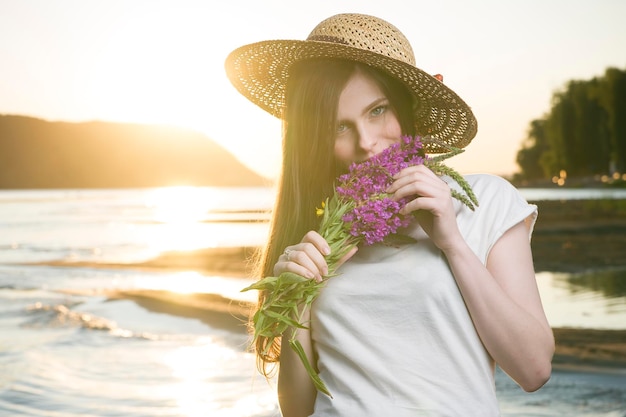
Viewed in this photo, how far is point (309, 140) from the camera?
2391 millimetres

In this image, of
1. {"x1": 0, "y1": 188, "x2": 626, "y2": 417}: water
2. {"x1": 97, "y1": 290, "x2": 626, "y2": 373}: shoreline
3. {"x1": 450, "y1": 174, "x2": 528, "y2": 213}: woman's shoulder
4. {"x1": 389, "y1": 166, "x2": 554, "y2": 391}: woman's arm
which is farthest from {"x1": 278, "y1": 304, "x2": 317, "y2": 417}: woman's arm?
{"x1": 97, "y1": 290, "x2": 626, "y2": 373}: shoreline

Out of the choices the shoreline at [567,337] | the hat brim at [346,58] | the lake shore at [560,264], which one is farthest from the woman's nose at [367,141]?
the shoreline at [567,337]

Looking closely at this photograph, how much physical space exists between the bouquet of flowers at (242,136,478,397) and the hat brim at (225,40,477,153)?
1.18ft

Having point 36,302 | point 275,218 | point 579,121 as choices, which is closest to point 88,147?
point 579,121

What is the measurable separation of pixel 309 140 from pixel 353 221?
17.4 inches

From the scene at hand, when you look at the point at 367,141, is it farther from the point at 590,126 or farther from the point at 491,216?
the point at 590,126

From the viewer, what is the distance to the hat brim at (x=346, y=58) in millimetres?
2345

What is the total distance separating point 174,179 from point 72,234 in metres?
155

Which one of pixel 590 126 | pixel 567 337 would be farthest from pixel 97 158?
pixel 567 337

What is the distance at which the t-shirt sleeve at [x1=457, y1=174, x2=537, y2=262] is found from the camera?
2.13 metres

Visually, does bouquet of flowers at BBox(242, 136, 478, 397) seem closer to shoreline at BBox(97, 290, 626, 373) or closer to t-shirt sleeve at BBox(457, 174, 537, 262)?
t-shirt sleeve at BBox(457, 174, 537, 262)

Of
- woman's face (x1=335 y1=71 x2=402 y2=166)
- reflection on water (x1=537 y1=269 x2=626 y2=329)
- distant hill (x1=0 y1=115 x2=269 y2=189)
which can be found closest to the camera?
woman's face (x1=335 y1=71 x2=402 y2=166)

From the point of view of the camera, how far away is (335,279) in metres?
2.22

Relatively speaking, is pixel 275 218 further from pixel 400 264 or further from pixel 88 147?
pixel 88 147
